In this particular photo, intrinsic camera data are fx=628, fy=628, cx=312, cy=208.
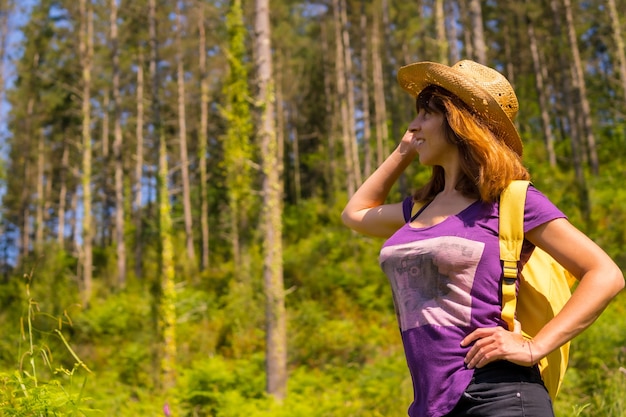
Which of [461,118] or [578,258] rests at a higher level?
[461,118]

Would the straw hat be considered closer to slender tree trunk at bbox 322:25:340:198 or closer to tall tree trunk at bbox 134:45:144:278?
tall tree trunk at bbox 134:45:144:278

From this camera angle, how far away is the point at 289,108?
101ft

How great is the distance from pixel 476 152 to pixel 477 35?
300 inches

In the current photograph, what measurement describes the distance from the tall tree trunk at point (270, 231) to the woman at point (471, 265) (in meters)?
5.97

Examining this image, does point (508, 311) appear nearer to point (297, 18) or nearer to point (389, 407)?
point (389, 407)

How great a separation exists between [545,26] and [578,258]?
26619 millimetres

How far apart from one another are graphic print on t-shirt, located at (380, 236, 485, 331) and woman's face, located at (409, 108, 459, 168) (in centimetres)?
29

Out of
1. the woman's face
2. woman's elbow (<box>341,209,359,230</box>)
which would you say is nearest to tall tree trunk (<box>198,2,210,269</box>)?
woman's elbow (<box>341,209,359,230</box>)

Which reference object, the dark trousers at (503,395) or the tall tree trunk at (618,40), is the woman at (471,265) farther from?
the tall tree trunk at (618,40)

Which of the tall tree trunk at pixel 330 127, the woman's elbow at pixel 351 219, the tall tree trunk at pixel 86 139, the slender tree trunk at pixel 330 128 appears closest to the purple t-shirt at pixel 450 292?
the woman's elbow at pixel 351 219

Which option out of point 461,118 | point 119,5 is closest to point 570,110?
point 119,5

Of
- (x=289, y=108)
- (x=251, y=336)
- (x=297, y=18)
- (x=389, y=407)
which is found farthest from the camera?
(x=289, y=108)

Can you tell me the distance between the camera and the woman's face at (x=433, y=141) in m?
1.83

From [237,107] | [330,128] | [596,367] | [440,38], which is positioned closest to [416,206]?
[596,367]
